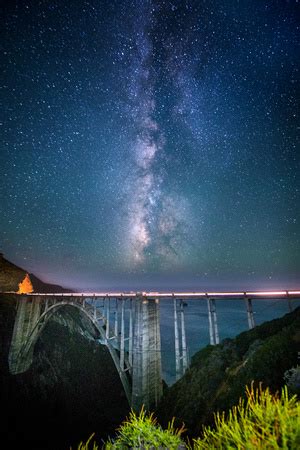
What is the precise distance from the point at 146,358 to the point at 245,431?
16.0 meters

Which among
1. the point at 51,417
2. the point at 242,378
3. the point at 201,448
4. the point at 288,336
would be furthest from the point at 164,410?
the point at 51,417

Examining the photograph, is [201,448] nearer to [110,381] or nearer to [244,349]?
[244,349]

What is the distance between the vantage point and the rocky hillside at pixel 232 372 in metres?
7.89

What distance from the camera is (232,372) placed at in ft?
33.4

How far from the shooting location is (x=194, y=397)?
11.0 meters

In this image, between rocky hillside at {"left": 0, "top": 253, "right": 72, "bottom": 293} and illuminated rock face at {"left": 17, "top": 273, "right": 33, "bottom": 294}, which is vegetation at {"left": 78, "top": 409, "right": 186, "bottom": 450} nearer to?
rocky hillside at {"left": 0, "top": 253, "right": 72, "bottom": 293}

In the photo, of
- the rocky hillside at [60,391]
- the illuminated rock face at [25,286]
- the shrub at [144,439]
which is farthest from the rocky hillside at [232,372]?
the illuminated rock face at [25,286]

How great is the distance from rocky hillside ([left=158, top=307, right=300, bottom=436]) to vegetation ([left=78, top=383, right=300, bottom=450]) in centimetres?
472

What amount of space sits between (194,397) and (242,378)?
3.85 metres

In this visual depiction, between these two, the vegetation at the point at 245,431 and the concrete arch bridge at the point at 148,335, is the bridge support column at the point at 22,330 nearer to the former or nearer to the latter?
the concrete arch bridge at the point at 148,335

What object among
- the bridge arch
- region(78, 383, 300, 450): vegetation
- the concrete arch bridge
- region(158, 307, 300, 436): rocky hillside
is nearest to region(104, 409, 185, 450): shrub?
region(78, 383, 300, 450): vegetation

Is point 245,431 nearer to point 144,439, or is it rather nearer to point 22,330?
point 144,439

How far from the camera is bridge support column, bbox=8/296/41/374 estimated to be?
2888cm

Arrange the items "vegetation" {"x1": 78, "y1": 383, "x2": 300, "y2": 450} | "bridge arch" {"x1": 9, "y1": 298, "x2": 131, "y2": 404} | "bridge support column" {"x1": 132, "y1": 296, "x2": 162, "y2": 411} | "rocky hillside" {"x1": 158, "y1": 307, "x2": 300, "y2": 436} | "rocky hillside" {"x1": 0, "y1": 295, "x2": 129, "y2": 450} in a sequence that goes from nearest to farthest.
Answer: "vegetation" {"x1": 78, "y1": 383, "x2": 300, "y2": 450} → "rocky hillside" {"x1": 158, "y1": 307, "x2": 300, "y2": 436} → "bridge support column" {"x1": 132, "y1": 296, "x2": 162, "y2": 411} → "rocky hillside" {"x1": 0, "y1": 295, "x2": 129, "y2": 450} → "bridge arch" {"x1": 9, "y1": 298, "x2": 131, "y2": 404}
